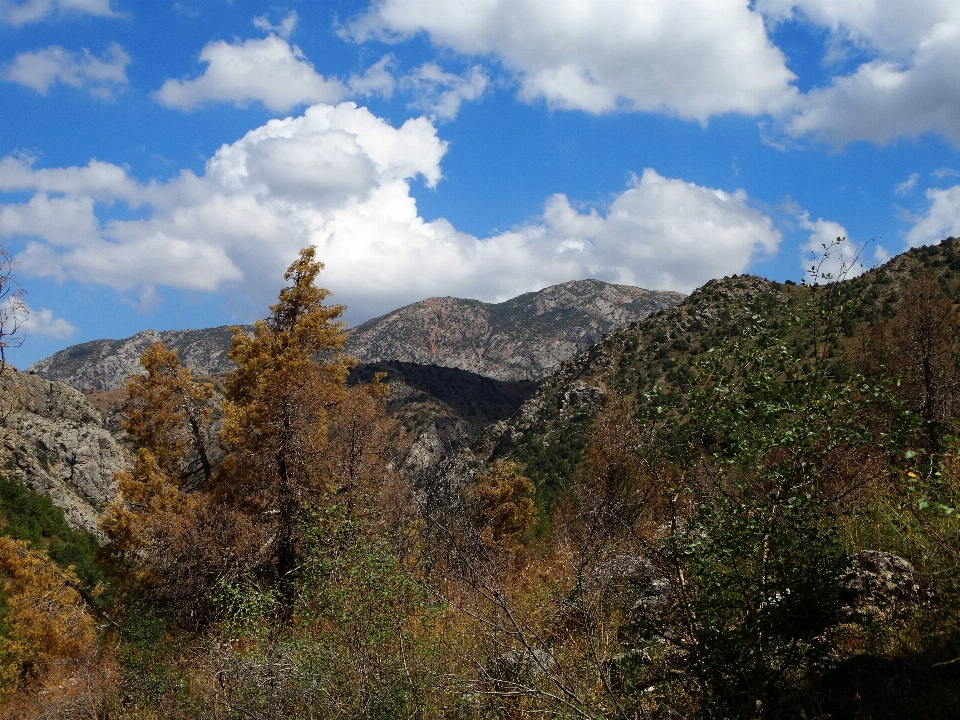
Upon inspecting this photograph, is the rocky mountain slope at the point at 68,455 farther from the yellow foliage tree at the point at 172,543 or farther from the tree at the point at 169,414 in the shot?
the yellow foliage tree at the point at 172,543

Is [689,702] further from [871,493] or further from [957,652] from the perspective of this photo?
[871,493]

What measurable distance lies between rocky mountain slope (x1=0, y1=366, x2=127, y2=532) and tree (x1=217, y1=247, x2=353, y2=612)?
63.1 m

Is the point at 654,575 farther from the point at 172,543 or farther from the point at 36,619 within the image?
the point at 36,619

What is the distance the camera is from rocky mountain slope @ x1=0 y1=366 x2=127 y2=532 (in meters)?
79.1

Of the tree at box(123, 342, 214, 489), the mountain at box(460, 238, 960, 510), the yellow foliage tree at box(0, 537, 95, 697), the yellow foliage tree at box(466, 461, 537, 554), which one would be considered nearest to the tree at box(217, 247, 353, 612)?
the tree at box(123, 342, 214, 489)

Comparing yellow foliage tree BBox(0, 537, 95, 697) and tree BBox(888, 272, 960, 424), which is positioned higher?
tree BBox(888, 272, 960, 424)

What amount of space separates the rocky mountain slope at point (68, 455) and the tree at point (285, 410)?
63110 millimetres

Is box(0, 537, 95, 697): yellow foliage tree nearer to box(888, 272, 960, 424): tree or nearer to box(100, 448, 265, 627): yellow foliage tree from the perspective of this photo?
box(100, 448, 265, 627): yellow foliage tree

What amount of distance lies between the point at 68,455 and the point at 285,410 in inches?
3516

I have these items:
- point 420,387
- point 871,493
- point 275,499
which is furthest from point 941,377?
point 420,387

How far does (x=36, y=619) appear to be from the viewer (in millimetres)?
22031

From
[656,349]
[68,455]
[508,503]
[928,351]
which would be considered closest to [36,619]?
[508,503]

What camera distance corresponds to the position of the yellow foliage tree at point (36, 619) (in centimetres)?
2191

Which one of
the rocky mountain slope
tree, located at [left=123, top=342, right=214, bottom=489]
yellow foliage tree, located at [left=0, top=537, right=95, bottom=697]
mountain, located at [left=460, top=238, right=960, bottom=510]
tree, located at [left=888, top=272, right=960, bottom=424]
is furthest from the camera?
the rocky mountain slope
